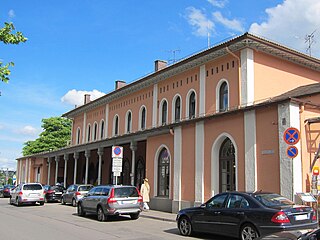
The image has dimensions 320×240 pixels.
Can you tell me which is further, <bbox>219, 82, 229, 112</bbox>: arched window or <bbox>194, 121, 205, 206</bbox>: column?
<bbox>219, 82, 229, 112</bbox>: arched window

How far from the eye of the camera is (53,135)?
64.9m

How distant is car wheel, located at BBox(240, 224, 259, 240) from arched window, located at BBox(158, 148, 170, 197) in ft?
36.1

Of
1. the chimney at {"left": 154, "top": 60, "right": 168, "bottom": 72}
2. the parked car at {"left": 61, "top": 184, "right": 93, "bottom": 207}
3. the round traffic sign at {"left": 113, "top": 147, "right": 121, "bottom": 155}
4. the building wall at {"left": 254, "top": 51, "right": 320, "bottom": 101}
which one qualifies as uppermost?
the chimney at {"left": 154, "top": 60, "right": 168, "bottom": 72}

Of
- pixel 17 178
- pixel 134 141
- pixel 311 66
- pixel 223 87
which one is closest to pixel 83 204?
pixel 134 141

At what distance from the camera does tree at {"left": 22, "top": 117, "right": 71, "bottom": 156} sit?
64188 mm

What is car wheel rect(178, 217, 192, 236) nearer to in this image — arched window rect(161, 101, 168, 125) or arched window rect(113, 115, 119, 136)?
arched window rect(161, 101, 168, 125)

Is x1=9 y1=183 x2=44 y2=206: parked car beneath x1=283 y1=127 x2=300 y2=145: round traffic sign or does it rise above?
beneath

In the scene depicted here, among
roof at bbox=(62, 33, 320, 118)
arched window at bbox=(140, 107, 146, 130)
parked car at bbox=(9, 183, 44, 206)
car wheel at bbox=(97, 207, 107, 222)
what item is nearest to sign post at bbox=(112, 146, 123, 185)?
car wheel at bbox=(97, 207, 107, 222)

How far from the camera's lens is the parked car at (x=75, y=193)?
2494 cm

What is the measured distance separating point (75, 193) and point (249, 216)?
57.5 ft

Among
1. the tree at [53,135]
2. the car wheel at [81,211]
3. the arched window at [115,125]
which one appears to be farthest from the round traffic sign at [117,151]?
the tree at [53,135]

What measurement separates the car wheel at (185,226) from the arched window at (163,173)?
865 centimetres

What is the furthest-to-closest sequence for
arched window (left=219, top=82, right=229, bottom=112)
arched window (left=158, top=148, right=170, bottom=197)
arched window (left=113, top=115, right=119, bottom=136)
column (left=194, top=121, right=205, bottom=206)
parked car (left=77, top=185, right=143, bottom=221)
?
arched window (left=113, top=115, right=119, bottom=136), arched window (left=158, top=148, right=170, bottom=197), arched window (left=219, top=82, right=229, bottom=112), column (left=194, top=121, right=205, bottom=206), parked car (left=77, top=185, right=143, bottom=221)

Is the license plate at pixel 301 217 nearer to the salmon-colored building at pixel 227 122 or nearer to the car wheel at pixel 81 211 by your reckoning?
the salmon-colored building at pixel 227 122
